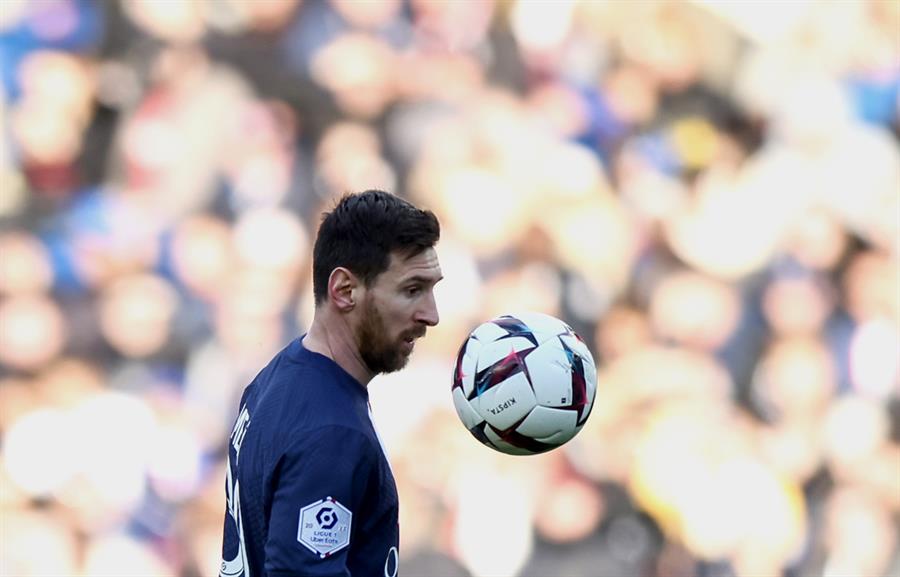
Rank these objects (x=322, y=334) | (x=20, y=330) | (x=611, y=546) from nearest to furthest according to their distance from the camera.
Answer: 1. (x=322, y=334)
2. (x=20, y=330)
3. (x=611, y=546)

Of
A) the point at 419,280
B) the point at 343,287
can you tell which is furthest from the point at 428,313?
the point at 343,287

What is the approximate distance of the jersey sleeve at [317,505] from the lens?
2.66 meters

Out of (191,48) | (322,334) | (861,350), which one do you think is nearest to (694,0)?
(861,350)

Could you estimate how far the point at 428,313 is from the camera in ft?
9.78

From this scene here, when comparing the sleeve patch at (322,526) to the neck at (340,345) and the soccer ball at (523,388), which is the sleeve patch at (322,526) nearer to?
the neck at (340,345)

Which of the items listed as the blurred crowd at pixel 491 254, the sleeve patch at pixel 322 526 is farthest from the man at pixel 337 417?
the blurred crowd at pixel 491 254

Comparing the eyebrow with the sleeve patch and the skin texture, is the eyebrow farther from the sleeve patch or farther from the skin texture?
the sleeve patch

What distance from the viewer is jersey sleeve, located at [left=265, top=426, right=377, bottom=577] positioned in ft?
8.71

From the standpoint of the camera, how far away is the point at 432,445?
6188 mm

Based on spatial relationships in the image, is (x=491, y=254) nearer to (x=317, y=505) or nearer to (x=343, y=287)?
(x=343, y=287)

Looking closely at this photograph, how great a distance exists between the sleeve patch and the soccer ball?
0.70m

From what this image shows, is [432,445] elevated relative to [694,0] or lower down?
lower down

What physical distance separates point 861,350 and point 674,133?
143cm

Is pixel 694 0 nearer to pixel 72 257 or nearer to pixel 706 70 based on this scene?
pixel 706 70
